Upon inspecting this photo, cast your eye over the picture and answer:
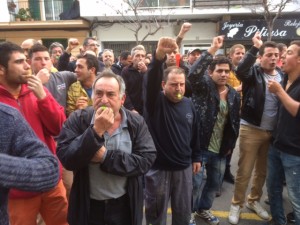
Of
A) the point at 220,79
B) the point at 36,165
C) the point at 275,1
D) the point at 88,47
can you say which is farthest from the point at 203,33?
the point at 36,165

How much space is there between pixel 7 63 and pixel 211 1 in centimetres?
1396

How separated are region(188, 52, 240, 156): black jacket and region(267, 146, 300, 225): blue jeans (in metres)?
0.47

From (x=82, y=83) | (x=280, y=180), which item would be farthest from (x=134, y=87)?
(x=280, y=180)

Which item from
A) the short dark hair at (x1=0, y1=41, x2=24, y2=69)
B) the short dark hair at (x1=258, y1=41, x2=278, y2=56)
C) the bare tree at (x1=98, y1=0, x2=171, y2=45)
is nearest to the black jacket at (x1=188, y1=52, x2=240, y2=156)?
the short dark hair at (x1=258, y1=41, x2=278, y2=56)

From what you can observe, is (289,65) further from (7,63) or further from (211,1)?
(211,1)

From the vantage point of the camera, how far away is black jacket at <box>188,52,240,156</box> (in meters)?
3.07

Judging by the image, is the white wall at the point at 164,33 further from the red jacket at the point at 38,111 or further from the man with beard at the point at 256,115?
the red jacket at the point at 38,111

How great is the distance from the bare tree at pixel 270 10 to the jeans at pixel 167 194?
38.9 ft

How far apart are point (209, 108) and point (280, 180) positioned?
107cm

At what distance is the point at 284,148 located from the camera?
2695 millimetres

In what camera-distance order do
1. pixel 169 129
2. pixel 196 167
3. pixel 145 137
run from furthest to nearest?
pixel 196 167 < pixel 169 129 < pixel 145 137

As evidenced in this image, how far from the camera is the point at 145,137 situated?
2.06 m

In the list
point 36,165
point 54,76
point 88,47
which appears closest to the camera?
point 36,165

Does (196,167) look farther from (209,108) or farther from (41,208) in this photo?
(41,208)
